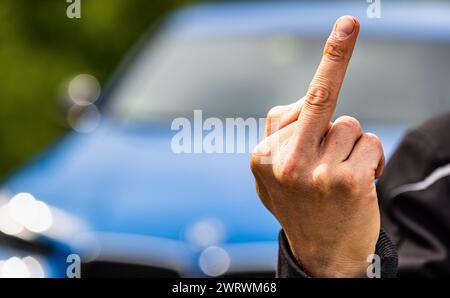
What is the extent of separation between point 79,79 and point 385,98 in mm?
1521

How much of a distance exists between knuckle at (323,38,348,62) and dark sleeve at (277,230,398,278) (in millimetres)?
283

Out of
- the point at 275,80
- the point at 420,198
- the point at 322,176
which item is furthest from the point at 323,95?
the point at 275,80

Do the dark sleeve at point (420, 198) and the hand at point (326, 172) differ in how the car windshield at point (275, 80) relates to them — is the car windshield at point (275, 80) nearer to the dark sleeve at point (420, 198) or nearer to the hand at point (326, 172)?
the dark sleeve at point (420, 198)

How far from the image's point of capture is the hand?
1.37 meters

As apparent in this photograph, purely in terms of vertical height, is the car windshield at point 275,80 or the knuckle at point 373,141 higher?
the car windshield at point 275,80

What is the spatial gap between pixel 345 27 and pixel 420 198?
0.87m

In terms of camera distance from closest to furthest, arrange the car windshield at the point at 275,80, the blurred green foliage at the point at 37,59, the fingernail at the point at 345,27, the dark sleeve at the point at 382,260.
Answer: the fingernail at the point at 345,27
the dark sleeve at the point at 382,260
the car windshield at the point at 275,80
the blurred green foliage at the point at 37,59

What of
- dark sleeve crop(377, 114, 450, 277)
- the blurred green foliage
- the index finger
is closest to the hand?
the index finger

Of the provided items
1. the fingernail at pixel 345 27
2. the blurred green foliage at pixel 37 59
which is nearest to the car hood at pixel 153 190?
the fingernail at pixel 345 27

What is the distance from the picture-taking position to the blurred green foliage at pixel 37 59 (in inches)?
228

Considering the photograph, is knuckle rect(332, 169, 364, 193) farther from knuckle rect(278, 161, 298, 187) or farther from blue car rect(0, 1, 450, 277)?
blue car rect(0, 1, 450, 277)

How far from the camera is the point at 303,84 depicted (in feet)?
9.95

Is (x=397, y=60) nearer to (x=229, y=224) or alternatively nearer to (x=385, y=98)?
(x=385, y=98)

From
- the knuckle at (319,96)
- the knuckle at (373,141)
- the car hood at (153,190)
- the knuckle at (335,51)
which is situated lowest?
the knuckle at (373,141)
